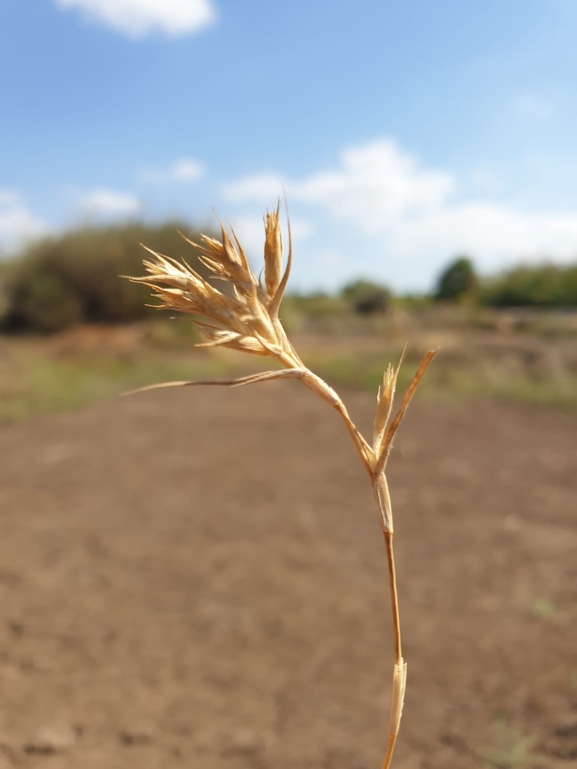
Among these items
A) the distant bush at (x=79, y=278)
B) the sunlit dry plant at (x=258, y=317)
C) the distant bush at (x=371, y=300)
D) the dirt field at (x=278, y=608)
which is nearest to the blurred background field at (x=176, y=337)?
the distant bush at (x=79, y=278)

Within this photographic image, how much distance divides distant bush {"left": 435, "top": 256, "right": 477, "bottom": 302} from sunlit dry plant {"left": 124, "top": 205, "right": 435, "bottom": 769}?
24.7 meters

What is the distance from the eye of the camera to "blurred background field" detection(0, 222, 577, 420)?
26.5 feet

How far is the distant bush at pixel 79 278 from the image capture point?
1150cm

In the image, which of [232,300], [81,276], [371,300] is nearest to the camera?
[232,300]

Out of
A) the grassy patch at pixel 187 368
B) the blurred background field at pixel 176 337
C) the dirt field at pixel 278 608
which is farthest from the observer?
Answer: the blurred background field at pixel 176 337

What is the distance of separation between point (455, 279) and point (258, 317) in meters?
25.6

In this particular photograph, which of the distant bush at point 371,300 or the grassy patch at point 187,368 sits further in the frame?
the distant bush at point 371,300

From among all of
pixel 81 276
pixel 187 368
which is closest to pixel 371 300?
pixel 81 276

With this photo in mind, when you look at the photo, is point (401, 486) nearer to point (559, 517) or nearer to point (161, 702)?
point (559, 517)

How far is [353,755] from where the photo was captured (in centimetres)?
188

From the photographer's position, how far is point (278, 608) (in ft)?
9.14

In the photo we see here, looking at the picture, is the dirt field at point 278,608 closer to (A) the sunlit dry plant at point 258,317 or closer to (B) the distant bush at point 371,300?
(A) the sunlit dry plant at point 258,317

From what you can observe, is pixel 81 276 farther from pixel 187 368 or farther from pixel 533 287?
pixel 533 287

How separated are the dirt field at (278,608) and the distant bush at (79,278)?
6.77 metres
